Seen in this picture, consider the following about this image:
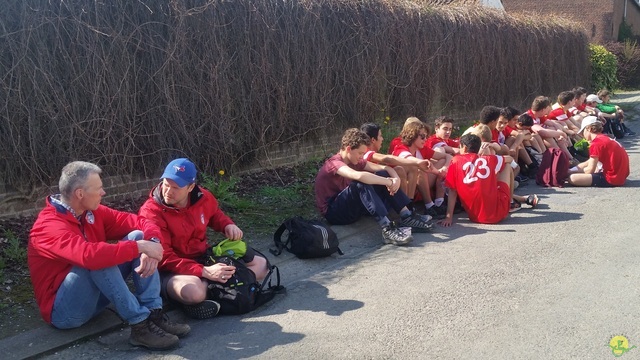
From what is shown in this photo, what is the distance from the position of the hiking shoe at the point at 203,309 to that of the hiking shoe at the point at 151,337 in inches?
18.4

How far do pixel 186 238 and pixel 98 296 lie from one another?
0.94m

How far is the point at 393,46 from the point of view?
1196 centimetres

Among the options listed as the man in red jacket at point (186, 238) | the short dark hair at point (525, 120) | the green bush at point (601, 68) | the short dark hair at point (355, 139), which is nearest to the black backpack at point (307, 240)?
the man in red jacket at point (186, 238)

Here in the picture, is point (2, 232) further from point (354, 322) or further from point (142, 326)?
point (354, 322)

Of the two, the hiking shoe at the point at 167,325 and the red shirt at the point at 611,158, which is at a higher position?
the red shirt at the point at 611,158

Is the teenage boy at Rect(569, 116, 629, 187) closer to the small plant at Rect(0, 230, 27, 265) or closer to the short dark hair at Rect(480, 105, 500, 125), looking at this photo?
the short dark hair at Rect(480, 105, 500, 125)

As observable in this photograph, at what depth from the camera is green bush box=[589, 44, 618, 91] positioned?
24062mm

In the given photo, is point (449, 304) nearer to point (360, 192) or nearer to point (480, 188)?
point (360, 192)

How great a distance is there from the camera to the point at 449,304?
5.06 metres

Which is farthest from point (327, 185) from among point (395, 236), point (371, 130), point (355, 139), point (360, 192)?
point (395, 236)

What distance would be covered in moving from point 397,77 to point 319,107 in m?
2.68

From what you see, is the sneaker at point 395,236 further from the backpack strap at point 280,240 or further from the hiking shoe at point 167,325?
the hiking shoe at point 167,325

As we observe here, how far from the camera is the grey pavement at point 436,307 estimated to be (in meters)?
4.26

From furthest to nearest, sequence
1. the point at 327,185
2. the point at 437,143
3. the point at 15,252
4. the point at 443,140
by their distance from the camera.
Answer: the point at 443,140, the point at 437,143, the point at 327,185, the point at 15,252
